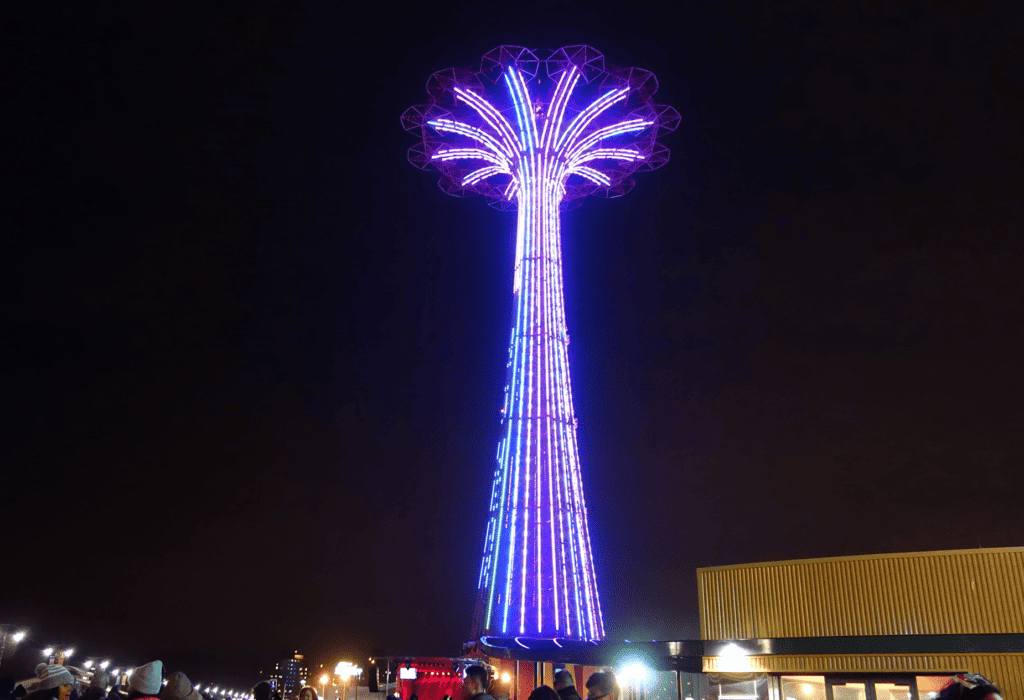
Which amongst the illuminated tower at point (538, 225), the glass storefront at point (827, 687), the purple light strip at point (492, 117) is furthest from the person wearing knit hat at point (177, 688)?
the purple light strip at point (492, 117)

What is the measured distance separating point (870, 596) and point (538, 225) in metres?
13.4

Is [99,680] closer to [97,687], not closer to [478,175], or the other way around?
[97,687]

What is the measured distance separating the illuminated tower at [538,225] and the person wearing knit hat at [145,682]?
1606 centimetres

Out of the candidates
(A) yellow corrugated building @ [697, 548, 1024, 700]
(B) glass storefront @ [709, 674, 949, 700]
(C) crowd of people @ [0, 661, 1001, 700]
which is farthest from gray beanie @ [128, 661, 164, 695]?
(B) glass storefront @ [709, 674, 949, 700]

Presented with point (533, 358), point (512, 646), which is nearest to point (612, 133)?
point (533, 358)

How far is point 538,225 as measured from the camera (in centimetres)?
2553

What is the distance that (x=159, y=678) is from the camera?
595 cm

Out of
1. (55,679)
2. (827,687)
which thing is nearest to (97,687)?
(55,679)

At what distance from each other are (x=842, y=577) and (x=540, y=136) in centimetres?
1503

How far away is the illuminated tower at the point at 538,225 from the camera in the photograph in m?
21.8

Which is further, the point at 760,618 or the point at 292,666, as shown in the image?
the point at 292,666

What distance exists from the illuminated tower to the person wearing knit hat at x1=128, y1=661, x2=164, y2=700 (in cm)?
1606

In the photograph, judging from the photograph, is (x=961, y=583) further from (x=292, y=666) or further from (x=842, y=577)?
(x=292, y=666)

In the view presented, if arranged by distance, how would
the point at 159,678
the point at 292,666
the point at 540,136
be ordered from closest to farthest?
the point at 159,678, the point at 540,136, the point at 292,666
